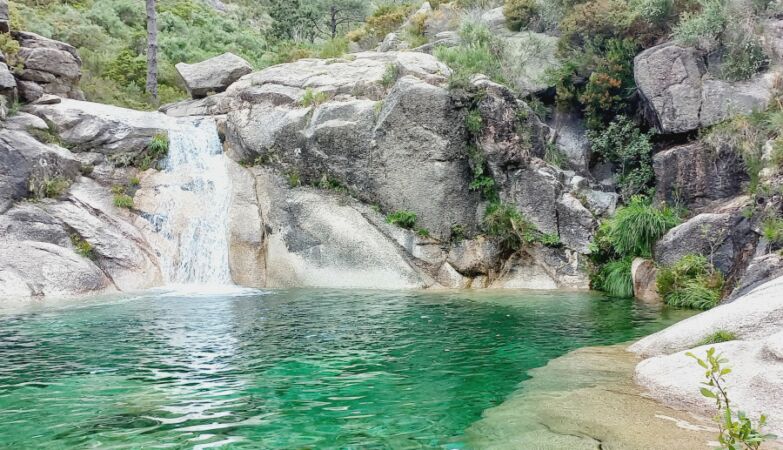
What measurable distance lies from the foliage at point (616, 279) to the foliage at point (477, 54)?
7660 mm

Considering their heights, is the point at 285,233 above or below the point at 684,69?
below

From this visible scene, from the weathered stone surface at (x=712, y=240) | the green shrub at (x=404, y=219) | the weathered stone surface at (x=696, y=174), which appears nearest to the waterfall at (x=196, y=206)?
the green shrub at (x=404, y=219)

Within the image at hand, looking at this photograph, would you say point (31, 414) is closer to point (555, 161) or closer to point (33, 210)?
point (33, 210)

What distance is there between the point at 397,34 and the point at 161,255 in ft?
55.5

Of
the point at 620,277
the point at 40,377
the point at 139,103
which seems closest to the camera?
the point at 40,377

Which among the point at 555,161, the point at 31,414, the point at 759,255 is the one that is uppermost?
the point at 555,161

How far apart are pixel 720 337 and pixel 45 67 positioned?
23.1 metres

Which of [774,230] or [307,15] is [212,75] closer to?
[307,15]

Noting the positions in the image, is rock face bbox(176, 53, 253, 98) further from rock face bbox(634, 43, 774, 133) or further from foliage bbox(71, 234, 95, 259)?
rock face bbox(634, 43, 774, 133)

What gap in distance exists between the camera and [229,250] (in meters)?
18.5

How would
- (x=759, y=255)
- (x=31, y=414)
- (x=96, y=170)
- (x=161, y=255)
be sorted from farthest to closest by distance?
(x=96, y=170) → (x=161, y=255) → (x=759, y=255) → (x=31, y=414)

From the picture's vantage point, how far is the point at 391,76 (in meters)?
21.0

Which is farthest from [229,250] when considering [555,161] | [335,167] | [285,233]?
[555,161]

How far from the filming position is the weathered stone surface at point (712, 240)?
13.6 meters
